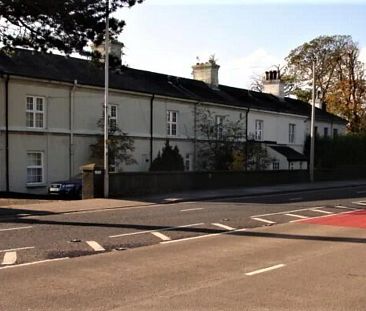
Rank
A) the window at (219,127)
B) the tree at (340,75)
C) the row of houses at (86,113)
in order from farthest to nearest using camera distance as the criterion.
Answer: the tree at (340,75), the window at (219,127), the row of houses at (86,113)

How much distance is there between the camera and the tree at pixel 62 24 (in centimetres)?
2266

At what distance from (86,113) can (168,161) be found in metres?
6.63

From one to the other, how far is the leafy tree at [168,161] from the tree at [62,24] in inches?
500

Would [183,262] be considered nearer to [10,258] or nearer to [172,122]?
[10,258]

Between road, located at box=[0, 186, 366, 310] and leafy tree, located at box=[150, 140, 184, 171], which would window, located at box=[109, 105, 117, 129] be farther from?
road, located at box=[0, 186, 366, 310]

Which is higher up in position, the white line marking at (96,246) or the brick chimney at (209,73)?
the brick chimney at (209,73)

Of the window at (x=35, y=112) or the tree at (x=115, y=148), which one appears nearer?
the window at (x=35, y=112)

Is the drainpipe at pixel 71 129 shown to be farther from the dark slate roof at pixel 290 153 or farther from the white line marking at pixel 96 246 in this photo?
the dark slate roof at pixel 290 153

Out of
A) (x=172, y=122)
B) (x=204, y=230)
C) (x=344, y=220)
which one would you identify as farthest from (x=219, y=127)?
(x=204, y=230)

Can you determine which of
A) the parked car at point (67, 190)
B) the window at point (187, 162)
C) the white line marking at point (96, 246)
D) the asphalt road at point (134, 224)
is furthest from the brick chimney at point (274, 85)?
the white line marking at point (96, 246)

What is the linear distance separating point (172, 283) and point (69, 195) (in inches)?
Answer: 741

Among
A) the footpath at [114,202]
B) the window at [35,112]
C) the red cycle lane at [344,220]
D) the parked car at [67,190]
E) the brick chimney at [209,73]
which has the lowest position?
the red cycle lane at [344,220]

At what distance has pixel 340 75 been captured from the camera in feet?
232

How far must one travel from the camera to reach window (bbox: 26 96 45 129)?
30.1 meters
